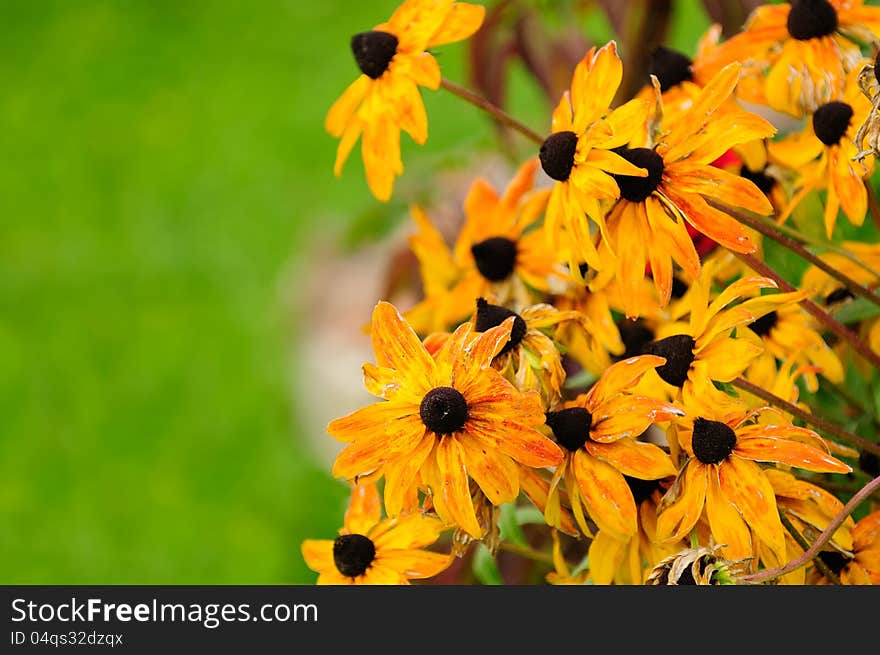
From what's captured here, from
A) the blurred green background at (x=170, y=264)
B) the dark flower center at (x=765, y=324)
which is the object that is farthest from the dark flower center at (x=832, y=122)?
the blurred green background at (x=170, y=264)

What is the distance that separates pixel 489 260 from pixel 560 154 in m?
0.20

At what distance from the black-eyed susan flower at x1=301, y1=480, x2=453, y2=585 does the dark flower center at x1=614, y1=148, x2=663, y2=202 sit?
0.19 meters

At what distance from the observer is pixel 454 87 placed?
673 mm

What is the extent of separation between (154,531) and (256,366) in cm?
46

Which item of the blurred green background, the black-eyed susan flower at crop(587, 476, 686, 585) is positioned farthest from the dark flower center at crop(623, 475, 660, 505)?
the blurred green background

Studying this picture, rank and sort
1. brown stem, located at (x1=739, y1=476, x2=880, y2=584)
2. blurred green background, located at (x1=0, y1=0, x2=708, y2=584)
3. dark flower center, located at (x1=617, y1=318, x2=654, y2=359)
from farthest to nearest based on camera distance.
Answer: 1. blurred green background, located at (x1=0, y1=0, x2=708, y2=584)
2. dark flower center, located at (x1=617, y1=318, x2=654, y2=359)
3. brown stem, located at (x1=739, y1=476, x2=880, y2=584)

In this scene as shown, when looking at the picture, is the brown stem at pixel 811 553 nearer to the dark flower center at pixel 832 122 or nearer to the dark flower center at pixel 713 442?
the dark flower center at pixel 713 442

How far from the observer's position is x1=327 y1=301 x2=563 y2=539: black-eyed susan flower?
527 mm

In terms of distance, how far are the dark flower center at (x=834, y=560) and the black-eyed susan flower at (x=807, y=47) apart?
25 centimetres

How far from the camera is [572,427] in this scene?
564 mm

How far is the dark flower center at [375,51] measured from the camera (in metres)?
0.67

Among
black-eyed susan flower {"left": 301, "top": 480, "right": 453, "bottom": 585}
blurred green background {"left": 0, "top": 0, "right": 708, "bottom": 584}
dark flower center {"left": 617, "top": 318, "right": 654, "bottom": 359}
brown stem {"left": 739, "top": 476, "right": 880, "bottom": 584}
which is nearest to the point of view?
brown stem {"left": 739, "top": 476, "right": 880, "bottom": 584}

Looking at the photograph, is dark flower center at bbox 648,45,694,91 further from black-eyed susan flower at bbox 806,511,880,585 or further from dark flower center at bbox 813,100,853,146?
black-eyed susan flower at bbox 806,511,880,585
